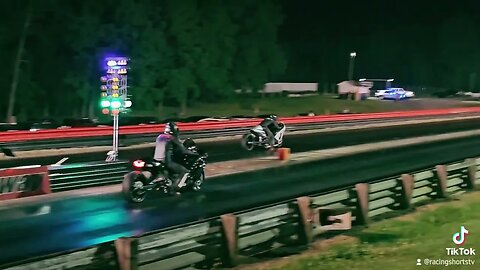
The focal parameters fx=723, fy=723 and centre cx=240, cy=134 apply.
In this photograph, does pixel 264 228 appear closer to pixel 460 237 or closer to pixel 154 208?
pixel 460 237

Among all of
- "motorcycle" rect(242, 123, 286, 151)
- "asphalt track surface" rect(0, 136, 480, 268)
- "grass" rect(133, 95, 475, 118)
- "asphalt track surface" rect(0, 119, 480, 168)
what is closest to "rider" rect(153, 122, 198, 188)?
"asphalt track surface" rect(0, 136, 480, 268)

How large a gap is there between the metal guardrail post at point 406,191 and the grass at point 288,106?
160 ft

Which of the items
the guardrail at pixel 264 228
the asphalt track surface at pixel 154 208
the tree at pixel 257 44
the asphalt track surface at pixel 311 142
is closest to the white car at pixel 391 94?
the tree at pixel 257 44

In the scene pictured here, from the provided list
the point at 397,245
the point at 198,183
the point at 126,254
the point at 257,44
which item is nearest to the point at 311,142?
the point at 198,183

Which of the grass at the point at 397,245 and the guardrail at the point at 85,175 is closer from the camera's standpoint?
the grass at the point at 397,245

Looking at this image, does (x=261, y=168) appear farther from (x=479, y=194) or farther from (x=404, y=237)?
(x=404, y=237)

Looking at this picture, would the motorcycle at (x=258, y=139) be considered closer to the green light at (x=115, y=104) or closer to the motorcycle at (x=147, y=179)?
the green light at (x=115, y=104)

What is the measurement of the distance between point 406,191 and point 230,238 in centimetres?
646

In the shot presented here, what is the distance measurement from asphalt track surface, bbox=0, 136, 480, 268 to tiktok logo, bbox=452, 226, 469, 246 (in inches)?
208

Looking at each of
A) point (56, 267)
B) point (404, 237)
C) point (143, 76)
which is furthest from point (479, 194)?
point (143, 76)

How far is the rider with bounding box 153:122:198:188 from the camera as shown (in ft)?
54.2

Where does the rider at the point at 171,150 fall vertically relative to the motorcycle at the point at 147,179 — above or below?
above

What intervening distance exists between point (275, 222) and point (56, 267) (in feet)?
14.6

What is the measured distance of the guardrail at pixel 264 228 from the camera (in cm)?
836
